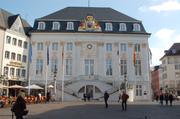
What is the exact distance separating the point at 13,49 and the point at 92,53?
15.9 m

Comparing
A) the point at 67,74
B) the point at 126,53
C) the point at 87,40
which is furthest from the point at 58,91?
the point at 126,53

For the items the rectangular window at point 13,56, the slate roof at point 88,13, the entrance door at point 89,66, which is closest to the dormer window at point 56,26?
the slate roof at point 88,13

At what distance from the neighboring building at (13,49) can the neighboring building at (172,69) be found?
57603 mm

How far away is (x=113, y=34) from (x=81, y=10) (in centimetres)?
1081

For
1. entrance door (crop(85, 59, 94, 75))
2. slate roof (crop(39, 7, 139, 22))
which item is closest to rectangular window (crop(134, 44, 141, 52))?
slate roof (crop(39, 7, 139, 22))

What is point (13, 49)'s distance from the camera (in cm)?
5878

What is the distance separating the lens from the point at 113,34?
6203 centimetres

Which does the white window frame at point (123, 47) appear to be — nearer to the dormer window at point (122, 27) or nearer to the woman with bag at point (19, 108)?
the dormer window at point (122, 27)

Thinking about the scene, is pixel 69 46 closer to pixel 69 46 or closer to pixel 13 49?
pixel 69 46

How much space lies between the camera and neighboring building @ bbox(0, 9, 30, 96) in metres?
56.5

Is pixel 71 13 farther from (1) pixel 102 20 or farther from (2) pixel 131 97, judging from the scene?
(2) pixel 131 97

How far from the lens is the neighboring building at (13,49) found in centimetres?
Answer: 5650

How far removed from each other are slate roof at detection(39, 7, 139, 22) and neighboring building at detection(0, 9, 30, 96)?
5.88m

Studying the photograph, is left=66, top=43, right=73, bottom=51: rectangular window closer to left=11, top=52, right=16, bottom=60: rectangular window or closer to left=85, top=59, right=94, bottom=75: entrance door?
left=85, top=59, right=94, bottom=75: entrance door
